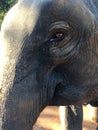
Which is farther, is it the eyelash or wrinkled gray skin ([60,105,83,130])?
wrinkled gray skin ([60,105,83,130])

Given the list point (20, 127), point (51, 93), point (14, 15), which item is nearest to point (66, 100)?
point (51, 93)

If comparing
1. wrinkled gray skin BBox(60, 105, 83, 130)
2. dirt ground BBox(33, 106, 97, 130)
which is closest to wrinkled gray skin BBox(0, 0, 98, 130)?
wrinkled gray skin BBox(60, 105, 83, 130)

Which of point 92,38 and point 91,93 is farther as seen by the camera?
point 91,93

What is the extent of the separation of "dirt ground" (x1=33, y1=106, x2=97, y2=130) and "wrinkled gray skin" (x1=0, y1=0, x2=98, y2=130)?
1.63 meters

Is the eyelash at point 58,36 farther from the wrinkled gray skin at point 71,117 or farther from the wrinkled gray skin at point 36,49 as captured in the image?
the wrinkled gray skin at point 71,117

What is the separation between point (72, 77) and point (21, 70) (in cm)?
18

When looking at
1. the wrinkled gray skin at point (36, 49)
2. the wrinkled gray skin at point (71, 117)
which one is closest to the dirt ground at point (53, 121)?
the wrinkled gray skin at point (71, 117)

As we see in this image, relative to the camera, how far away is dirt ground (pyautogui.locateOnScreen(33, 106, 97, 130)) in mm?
2771

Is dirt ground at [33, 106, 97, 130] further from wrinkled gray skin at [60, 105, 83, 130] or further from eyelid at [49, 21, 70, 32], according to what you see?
eyelid at [49, 21, 70, 32]

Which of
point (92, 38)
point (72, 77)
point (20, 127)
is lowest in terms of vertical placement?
point (20, 127)

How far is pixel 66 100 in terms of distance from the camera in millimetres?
1262

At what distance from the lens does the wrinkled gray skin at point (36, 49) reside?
43.4 inches

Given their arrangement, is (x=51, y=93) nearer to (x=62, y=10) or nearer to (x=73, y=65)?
(x=73, y=65)

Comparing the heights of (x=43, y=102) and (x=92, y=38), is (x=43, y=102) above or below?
below
